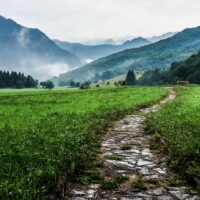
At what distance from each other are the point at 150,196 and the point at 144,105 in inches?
1157

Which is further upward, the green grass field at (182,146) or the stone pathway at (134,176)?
the green grass field at (182,146)

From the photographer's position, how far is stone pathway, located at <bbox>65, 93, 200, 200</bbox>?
34.4ft

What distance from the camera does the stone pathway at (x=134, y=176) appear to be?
10.5 metres

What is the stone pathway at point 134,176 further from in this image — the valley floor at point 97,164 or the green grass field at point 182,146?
the green grass field at point 182,146

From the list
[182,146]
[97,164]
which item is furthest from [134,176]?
[182,146]

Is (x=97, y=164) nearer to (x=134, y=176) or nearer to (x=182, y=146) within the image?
(x=134, y=176)

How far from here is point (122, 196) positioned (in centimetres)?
1041

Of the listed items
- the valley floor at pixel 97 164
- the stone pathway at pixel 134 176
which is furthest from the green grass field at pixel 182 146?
the stone pathway at pixel 134 176

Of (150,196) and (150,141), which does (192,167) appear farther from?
(150,141)

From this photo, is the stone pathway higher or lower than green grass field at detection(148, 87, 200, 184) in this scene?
lower

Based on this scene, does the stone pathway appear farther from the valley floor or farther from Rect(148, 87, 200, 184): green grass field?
Rect(148, 87, 200, 184): green grass field

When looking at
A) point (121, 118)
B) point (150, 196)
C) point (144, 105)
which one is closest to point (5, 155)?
point (150, 196)

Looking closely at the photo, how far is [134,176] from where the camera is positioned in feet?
40.3

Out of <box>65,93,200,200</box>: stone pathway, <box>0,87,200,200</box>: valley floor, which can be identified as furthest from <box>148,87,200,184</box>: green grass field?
<box>65,93,200,200</box>: stone pathway
